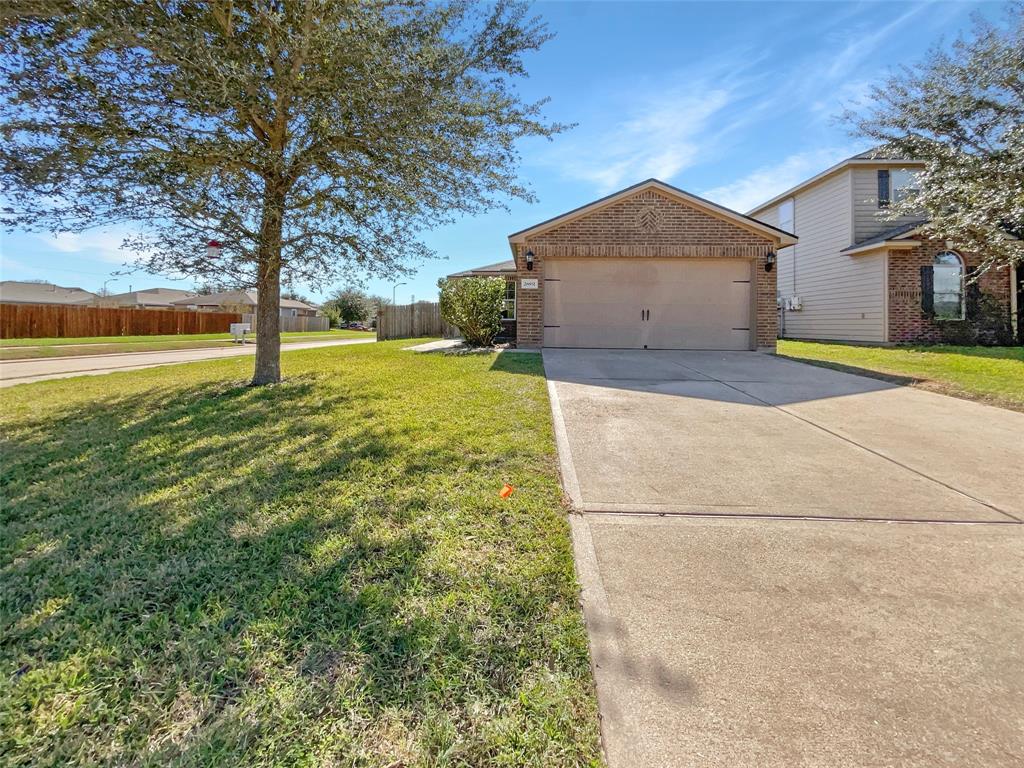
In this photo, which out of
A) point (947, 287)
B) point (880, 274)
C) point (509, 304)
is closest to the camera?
point (947, 287)

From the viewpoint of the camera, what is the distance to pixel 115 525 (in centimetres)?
274

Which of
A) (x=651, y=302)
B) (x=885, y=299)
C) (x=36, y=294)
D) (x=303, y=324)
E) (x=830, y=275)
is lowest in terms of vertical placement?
(x=651, y=302)

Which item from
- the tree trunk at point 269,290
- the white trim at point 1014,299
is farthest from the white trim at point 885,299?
the tree trunk at point 269,290

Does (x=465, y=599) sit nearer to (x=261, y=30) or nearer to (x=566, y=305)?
(x=261, y=30)

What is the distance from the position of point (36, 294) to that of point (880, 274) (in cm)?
6163

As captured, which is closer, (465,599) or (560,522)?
(465,599)

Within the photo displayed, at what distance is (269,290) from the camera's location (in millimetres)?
7008

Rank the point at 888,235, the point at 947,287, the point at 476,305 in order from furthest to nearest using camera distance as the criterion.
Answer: the point at 888,235
the point at 947,287
the point at 476,305

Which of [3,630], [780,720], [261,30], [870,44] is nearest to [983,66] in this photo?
[870,44]

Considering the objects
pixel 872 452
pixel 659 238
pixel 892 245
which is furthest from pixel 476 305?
pixel 892 245

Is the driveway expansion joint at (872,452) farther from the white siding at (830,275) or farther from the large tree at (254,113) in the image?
the white siding at (830,275)

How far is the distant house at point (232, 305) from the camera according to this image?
37938 mm

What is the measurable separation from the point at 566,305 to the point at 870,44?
8.19 metres

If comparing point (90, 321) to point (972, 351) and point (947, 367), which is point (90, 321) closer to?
point (947, 367)
